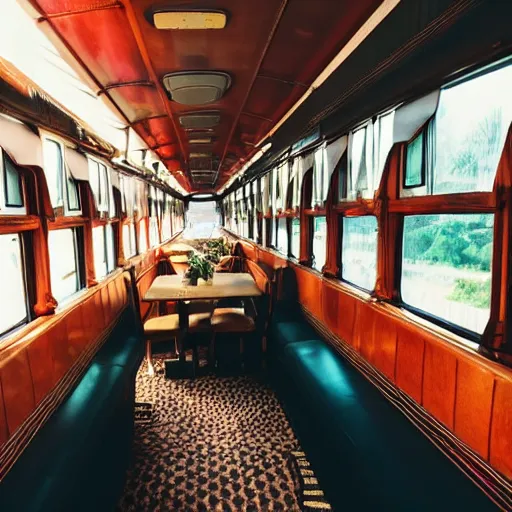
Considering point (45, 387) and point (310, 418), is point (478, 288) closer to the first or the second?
point (310, 418)

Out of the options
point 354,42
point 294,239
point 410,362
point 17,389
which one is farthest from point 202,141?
point 410,362

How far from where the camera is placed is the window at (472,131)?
58.8 inches

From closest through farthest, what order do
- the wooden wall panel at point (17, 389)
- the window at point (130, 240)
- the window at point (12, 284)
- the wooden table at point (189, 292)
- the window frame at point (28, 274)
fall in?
the wooden wall panel at point (17, 389)
the window at point (12, 284)
the window frame at point (28, 274)
the wooden table at point (189, 292)
the window at point (130, 240)

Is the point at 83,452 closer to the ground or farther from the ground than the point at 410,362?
closer to the ground

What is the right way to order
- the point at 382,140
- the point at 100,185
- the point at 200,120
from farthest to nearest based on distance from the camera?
the point at 200,120 < the point at 100,185 < the point at 382,140

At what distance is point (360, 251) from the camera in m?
3.07

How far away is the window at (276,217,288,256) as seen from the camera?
5855mm

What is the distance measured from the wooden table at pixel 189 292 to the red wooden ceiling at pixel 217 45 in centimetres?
190

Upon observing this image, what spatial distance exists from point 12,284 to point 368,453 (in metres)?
2.17

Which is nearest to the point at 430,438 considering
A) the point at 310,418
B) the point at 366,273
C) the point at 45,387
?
the point at 310,418

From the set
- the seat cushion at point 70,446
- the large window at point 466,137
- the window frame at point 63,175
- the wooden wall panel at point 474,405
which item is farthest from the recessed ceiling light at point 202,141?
the wooden wall panel at point 474,405

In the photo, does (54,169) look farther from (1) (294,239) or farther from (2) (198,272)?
(1) (294,239)

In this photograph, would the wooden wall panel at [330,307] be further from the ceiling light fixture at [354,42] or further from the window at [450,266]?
the ceiling light fixture at [354,42]

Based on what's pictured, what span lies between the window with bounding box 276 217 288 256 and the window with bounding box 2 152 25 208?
3801 mm
